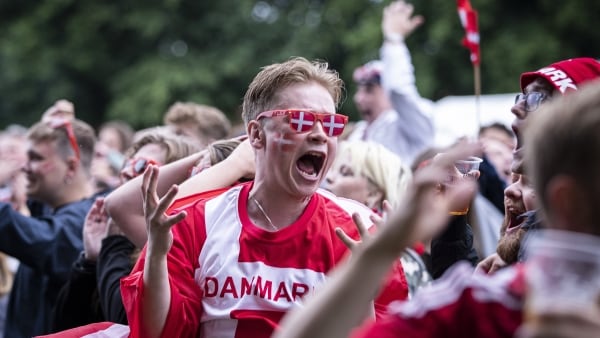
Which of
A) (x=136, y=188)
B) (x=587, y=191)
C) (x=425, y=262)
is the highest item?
(x=587, y=191)

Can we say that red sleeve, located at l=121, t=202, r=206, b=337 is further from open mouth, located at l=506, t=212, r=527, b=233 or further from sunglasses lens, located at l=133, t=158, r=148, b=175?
sunglasses lens, located at l=133, t=158, r=148, b=175

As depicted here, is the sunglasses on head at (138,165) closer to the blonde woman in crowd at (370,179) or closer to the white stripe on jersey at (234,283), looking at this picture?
the blonde woman in crowd at (370,179)

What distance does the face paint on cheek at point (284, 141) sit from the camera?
11.0ft

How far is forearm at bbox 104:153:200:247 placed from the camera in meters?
4.24

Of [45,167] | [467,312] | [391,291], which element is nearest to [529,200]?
[391,291]

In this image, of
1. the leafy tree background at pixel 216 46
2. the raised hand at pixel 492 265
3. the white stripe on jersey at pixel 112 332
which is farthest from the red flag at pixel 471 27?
the leafy tree background at pixel 216 46

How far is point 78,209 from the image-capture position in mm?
6039

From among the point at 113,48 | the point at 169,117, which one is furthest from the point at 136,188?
the point at 113,48

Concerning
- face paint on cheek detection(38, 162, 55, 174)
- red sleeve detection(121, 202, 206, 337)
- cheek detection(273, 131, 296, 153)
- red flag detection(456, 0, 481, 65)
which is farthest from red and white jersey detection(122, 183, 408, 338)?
red flag detection(456, 0, 481, 65)

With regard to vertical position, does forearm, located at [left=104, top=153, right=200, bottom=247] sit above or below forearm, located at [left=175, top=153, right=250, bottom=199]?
below

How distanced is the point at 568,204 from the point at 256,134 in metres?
1.80

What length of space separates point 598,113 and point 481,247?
16.7ft

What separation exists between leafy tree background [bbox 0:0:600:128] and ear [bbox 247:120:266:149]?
13487 millimetres

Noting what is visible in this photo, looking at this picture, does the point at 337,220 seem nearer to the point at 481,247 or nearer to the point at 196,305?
the point at 196,305
